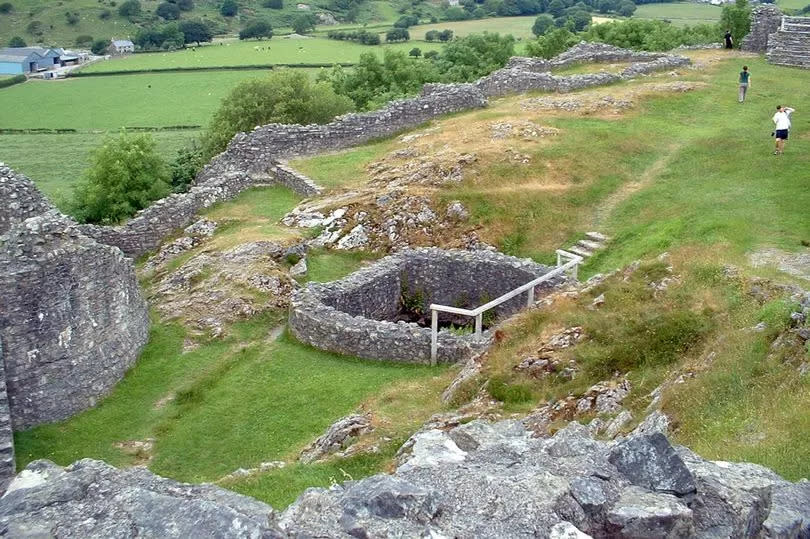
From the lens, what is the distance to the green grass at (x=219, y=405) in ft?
53.8

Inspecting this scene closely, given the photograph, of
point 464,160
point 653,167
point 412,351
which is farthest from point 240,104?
point 412,351

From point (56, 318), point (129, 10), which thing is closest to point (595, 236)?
point (56, 318)

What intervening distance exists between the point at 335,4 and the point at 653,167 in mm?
169113

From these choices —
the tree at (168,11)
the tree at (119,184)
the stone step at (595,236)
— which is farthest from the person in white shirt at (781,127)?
the tree at (168,11)

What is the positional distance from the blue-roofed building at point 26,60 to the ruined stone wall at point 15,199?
13075 centimetres

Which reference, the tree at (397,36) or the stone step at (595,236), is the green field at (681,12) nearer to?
the tree at (397,36)

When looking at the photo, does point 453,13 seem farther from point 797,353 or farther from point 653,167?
point 797,353

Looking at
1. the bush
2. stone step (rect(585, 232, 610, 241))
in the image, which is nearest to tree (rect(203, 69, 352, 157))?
stone step (rect(585, 232, 610, 241))

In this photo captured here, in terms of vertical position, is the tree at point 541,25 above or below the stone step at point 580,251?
above

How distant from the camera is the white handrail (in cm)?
1853

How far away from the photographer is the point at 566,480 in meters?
6.87

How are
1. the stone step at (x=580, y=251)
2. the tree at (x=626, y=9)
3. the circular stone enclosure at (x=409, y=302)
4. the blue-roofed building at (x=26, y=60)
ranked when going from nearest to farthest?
1. the circular stone enclosure at (x=409, y=302)
2. the stone step at (x=580, y=251)
3. the blue-roofed building at (x=26, y=60)
4. the tree at (x=626, y=9)

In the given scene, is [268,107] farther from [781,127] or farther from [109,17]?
[109,17]

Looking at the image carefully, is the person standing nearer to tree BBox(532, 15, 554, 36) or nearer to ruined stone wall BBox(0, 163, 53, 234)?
ruined stone wall BBox(0, 163, 53, 234)
